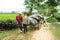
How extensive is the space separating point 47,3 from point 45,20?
0.24 metres

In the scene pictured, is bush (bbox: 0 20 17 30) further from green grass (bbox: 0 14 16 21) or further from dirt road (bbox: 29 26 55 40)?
dirt road (bbox: 29 26 55 40)

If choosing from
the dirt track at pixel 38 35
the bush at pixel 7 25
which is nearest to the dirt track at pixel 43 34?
the dirt track at pixel 38 35

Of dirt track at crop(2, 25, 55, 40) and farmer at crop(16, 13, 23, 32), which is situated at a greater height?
farmer at crop(16, 13, 23, 32)

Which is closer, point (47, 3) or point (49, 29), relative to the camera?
point (49, 29)

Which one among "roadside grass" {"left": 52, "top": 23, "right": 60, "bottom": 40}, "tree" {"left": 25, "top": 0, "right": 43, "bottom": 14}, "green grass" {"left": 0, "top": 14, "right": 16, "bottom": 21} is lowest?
"roadside grass" {"left": 52, "top": 23, "right": 60, "bottom": 40}

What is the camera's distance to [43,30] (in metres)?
2.09

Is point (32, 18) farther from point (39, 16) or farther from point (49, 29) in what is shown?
point (49, 29)

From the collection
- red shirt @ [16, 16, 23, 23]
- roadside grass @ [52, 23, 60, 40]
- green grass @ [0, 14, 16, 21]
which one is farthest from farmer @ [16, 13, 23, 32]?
roadside grass @ [52, 23, 60, 40]

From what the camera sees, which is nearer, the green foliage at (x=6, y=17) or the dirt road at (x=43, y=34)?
the dirt road at (x=43, y=34)

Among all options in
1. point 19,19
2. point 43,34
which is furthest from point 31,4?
point 43,34

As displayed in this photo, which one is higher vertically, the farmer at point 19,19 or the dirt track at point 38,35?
the farmer at point 19,19

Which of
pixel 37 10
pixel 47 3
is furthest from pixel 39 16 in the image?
pixel 47 3

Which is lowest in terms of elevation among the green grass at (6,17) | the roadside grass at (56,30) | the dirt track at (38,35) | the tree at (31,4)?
the dirt track at (38,35)

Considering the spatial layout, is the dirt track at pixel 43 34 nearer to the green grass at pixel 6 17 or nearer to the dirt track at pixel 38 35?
the dirt track at pixel 38 35
